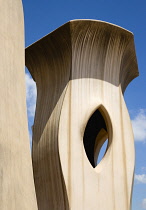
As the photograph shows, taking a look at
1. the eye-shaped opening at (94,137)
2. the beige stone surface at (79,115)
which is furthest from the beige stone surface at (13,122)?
the eye-shaped opening at (94,137)

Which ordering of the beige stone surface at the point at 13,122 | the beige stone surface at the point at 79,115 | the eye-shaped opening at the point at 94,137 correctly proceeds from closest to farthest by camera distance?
the beige stone surface at the point at 13,122, the beige stone surface at the point at 79,115, the eye-shaped opening at the point at 94,137

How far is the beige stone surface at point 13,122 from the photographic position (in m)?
2.55

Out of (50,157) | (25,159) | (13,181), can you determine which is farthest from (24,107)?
(50,157)

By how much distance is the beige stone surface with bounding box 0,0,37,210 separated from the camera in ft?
8.35

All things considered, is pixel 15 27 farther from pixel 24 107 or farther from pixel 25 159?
pixel 25 159

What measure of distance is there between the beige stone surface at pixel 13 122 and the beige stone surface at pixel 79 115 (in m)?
3.94

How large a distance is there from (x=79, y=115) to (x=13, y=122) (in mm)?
4550

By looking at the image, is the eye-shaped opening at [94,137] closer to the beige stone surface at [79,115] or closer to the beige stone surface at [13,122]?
the beige stone surface at [79,115]

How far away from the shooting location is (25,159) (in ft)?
9.39

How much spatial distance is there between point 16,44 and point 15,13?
33 centimetres

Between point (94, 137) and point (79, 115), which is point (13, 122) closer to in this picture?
point (79, 115)

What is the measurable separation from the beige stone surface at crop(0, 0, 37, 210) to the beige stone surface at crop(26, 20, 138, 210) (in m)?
3.94

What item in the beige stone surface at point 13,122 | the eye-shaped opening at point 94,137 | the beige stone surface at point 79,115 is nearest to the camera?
the beige stone surface at point 13,122

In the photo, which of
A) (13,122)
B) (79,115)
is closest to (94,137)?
(79,115)
